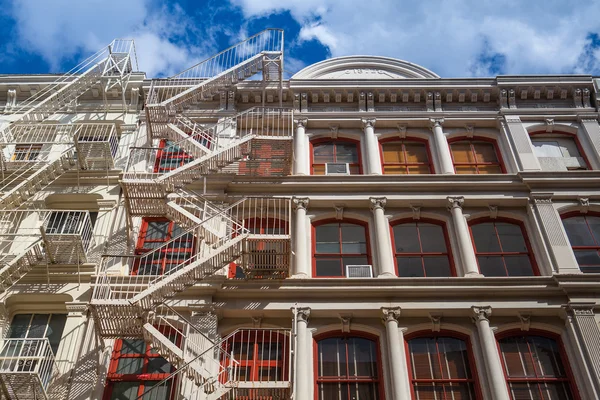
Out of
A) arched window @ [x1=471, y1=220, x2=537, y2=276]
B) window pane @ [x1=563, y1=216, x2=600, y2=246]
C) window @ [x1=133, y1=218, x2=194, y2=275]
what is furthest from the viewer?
window pane @ [x1=563, y1=216, x2=600, y2=246]

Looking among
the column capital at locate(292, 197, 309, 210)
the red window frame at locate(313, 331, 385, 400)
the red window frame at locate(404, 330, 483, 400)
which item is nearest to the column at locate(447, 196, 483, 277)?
the red window frame at locate(404, 330, 483, 400)

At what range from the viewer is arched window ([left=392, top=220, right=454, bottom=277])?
18.5 meters

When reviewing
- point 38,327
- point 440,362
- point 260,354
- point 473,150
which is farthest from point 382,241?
point 38,327

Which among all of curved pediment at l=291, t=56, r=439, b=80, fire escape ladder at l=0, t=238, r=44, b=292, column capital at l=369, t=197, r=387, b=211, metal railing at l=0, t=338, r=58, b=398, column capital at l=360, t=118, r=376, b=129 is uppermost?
curved pediment at l=291, t=56, r=439, b=80

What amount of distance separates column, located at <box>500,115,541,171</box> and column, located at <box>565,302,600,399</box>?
5.61 meters

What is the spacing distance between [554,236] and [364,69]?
10097 mm

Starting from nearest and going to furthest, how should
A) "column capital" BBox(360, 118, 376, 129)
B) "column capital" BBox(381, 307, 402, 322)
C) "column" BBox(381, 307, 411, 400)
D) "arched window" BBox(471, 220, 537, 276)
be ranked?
"column" BBox(381, 307, 411, 400) < "column capital" BBox(381, 307, 402, 322) < "arched window" BBox(471, 220, 537, 276) < "column capital" BBox(360, 118, 376, 129)

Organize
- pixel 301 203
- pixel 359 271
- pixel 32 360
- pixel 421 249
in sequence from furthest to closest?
pixel 301 203, pixel 421 249, pixel 359 271, pixel 32 360

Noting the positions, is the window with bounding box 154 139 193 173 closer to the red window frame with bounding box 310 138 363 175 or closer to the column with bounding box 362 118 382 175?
the red window frame with bounding box 310 138 363 175

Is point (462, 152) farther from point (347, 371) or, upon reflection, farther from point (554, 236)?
point (347, 371)

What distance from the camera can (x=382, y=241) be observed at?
18.6m

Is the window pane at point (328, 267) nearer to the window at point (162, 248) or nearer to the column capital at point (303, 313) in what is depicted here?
the column capital at point (303, 313)

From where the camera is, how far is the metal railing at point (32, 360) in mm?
14172

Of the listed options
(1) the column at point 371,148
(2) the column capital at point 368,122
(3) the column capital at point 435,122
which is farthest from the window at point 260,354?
(3) the column capital at point 435,122
